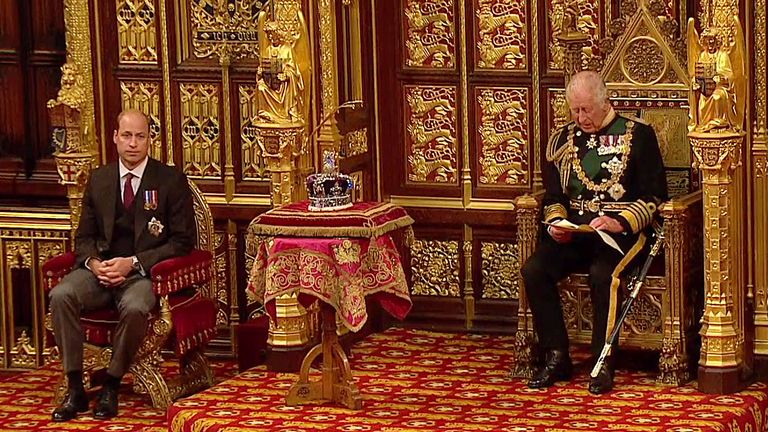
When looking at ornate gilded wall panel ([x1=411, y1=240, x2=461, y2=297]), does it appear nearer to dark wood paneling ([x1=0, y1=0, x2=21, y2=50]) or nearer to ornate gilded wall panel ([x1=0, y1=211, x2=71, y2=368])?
ornate gilded wall panel ([x1=0, y1=211, x2=71, y2=368])

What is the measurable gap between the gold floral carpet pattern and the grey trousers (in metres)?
0.38

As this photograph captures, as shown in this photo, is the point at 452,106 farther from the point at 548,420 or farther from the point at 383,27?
the point at 548,420

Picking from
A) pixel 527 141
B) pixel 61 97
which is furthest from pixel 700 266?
pixel 61 97

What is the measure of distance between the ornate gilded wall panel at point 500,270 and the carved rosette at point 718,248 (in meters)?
1.53

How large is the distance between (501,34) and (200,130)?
5.43ft

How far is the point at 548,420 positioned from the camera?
8.74m

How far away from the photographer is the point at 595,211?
371 inches

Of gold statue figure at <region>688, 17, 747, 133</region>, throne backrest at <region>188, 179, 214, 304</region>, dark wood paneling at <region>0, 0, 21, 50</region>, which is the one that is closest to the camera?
gold statue figure at <region>688, 17, 747, 133</region>

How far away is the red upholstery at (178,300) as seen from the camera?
30.9 ft

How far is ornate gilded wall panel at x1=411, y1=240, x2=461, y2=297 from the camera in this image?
1066 centimetres

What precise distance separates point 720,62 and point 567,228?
103cm

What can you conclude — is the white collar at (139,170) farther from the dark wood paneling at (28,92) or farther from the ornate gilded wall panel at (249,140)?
the dark wood paneling at (28,92)

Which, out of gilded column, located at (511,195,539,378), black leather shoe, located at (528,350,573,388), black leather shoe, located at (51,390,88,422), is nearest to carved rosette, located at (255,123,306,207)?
gilded column, located at (511,195,539,378)

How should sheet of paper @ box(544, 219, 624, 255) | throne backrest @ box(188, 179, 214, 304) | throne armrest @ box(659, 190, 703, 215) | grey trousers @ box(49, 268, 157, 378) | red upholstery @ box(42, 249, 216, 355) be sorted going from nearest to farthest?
throne armrest @ box(659, 190, 703, 215)
sheet of paper @ box(544, 219, 624, 255)
grey trousers @ box(49, 268, 157, 378)
red upholstery @ box(42, 249, 216, 355)
throne backrest @ box(188, 179, 214, 304)
